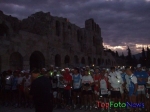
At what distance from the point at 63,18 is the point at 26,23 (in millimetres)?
6668

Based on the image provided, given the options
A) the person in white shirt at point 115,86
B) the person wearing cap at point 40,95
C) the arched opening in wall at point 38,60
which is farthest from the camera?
the arched opening in wall at point 38,60

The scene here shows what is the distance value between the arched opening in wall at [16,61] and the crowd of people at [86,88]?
4567 mm

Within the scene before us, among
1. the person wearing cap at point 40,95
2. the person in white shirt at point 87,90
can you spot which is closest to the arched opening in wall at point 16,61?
the person in white shirt at point 87,90

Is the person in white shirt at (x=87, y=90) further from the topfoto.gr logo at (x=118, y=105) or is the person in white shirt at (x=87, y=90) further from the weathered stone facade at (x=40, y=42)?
the weathered stone facade at (x=40, y=42)

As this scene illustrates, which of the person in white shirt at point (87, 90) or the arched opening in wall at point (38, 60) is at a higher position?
the arched opening in wall at point (38, 60)

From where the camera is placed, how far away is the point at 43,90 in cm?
460

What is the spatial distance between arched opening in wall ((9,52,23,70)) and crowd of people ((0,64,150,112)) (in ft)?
15.0

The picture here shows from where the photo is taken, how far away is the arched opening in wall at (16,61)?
15365 millimetres

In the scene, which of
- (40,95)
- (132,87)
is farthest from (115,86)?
(40,95)

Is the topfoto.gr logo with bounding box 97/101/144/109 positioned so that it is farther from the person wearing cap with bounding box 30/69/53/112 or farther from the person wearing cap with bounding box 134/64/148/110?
the person wearing cap with bounding box 30/69/53/112

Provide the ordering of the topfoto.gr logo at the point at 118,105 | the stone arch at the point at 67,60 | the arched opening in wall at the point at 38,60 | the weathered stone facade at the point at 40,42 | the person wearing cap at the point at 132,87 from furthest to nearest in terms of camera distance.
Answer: the stone arch at the point at 67,60, the arched opening in wall at the point at 38,60, the weathered stone facade at the point at 40,42, the topfoto.gr logo at the point at 118,105, the person wearing cap at the point at 132,87

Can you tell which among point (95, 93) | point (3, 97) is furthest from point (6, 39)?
point (95, 93)

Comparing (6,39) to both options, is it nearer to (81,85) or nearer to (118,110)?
(81,85)

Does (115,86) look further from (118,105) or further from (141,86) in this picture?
(141,86)
